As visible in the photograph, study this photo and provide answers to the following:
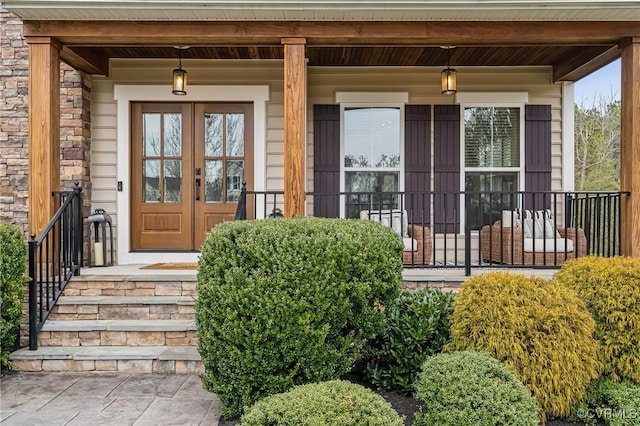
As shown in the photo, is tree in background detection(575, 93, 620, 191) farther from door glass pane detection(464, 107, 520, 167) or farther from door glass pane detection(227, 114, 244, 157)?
door glass pane detection(227, 114, 244, 157)

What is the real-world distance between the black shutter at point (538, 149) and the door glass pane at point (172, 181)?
438 centimetres

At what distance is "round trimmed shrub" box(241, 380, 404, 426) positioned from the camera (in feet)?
7.08

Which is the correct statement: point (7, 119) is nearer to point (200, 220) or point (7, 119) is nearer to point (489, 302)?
point (200, 220)

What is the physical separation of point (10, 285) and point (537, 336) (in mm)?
3769

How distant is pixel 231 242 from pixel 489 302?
5.24 feet

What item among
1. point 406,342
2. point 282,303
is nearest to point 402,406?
point 406,342

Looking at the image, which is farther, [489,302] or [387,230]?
[387,230]

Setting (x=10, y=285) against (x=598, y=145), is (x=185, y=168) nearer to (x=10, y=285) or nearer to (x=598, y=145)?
(x=10, y=285)

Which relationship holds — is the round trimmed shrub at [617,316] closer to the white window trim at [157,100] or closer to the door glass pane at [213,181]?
the white window trim at [157,100]

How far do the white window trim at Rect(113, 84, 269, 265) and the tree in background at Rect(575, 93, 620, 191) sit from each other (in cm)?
1107

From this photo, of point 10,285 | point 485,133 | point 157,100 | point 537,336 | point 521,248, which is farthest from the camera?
point 485,133

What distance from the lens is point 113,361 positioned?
3693 mm

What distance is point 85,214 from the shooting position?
5.70 meters

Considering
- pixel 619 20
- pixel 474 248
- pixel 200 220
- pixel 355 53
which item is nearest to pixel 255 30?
pixel 355 53
